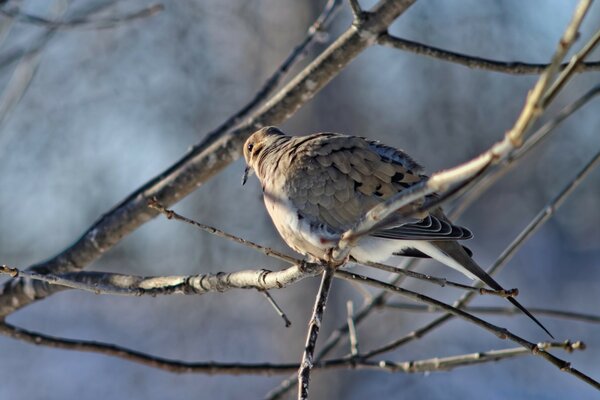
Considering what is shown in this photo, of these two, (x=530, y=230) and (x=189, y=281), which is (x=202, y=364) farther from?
(x=530, y=230)

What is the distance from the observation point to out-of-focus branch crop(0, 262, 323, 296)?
6.10 feet

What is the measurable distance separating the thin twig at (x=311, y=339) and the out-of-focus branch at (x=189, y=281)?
0.13m

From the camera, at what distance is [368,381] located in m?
7.83

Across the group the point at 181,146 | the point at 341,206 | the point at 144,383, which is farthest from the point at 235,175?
the point at 341,206

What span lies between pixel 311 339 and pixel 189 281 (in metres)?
0.67

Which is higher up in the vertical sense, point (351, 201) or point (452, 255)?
point (351, 201)

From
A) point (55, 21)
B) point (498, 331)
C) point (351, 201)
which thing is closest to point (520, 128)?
point (498, 331)

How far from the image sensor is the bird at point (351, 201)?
2725 millimetres

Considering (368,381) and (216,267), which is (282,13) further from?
(368,381)

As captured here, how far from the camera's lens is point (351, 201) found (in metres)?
2.78

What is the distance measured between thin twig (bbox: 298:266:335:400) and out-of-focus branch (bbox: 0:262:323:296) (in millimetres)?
125

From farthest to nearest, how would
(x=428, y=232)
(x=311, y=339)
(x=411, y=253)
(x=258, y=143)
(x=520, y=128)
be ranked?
(x=258, y=143) < (x=411, y=253) < (x=428, y=232) < (x=311, y=339) < (x=520, y=128)

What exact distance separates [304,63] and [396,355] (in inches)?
128

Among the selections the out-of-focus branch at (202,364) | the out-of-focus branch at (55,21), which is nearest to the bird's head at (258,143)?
the out-of-focus branch at (55,21)
